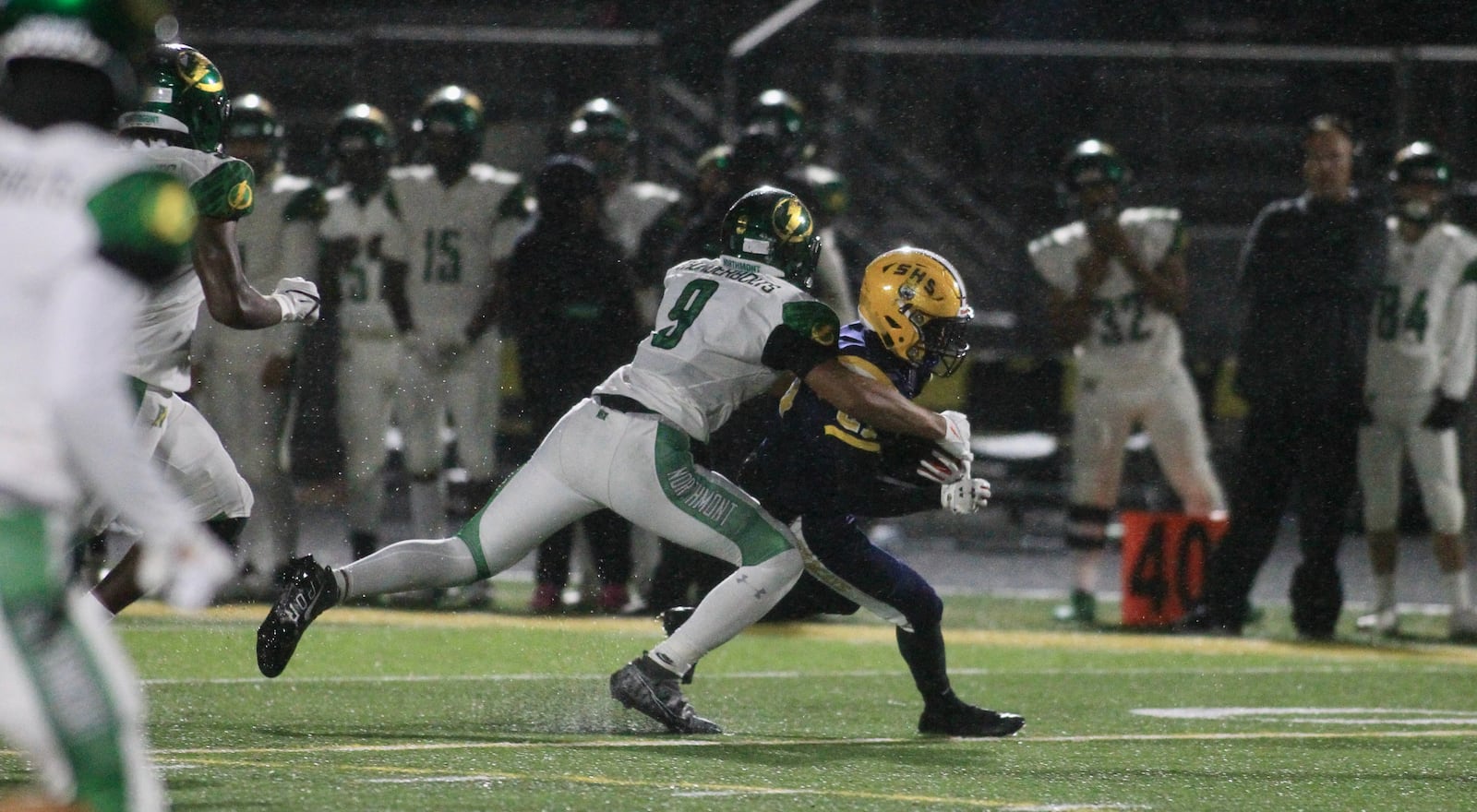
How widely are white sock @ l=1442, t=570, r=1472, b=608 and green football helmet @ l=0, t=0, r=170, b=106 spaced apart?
24.9 feet

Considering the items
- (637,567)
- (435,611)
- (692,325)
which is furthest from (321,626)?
(692,325)

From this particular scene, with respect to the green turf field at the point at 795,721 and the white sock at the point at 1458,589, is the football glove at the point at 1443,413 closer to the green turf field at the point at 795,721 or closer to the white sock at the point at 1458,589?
the white sock at the point at 1458,589

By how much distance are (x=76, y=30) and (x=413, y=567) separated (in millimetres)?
3222

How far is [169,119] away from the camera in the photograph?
561 cm

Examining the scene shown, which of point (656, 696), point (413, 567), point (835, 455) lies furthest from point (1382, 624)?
point (413, 567)

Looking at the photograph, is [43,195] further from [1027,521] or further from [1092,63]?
[1092,63]

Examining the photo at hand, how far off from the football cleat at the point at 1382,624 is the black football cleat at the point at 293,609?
5140 mm

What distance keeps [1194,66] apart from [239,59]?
575 cm

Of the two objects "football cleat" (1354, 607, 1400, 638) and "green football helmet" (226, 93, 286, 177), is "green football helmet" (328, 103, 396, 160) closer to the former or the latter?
"green football helmet" (226, 93, 286, 177)

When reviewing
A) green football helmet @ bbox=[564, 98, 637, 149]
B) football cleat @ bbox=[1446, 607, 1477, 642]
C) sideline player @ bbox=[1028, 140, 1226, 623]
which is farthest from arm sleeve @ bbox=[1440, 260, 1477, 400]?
green football helmet @ bbox=[564, 98, 637, 149]

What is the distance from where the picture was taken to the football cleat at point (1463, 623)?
9391mm

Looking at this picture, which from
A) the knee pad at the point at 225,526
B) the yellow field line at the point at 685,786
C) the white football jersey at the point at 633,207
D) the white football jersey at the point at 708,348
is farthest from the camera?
the white football jersey at the point at 633,207

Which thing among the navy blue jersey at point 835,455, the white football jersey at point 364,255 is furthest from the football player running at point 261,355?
the navy blue jersey at point 835,455

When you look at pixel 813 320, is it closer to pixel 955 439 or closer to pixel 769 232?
pixel 769 232
